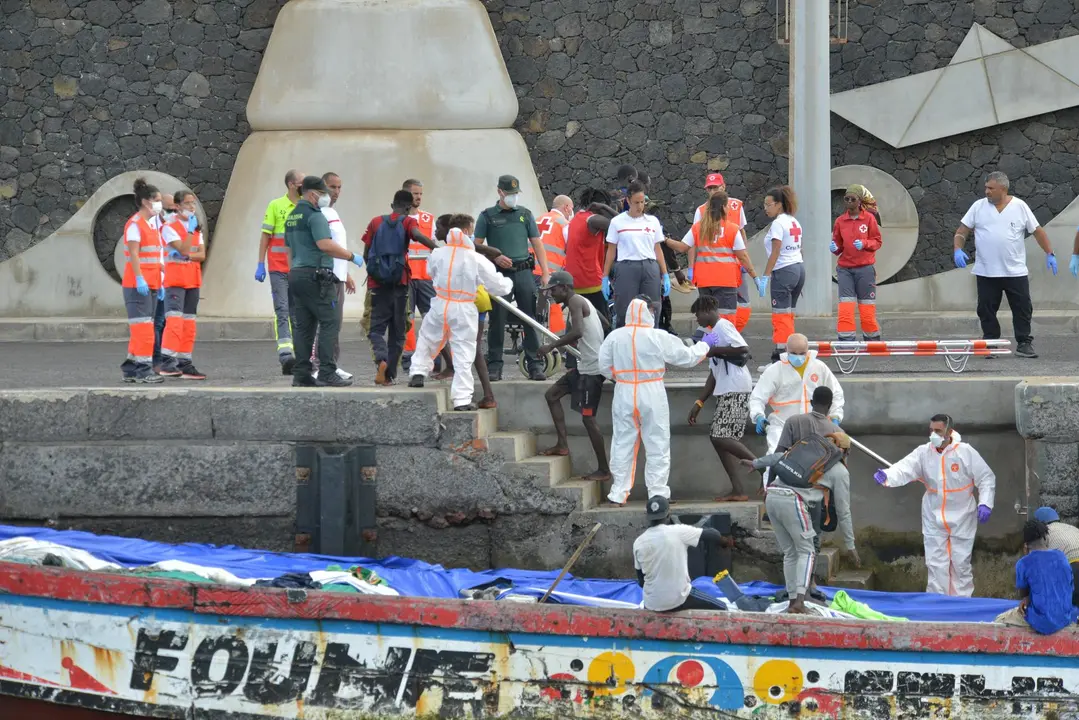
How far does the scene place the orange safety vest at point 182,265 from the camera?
41.3ft

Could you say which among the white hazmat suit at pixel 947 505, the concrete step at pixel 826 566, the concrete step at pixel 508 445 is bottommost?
the concrete step at pixel 826 566

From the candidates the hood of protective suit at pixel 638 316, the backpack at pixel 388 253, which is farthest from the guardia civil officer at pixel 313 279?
the hood of protective suit at pixel 638 316

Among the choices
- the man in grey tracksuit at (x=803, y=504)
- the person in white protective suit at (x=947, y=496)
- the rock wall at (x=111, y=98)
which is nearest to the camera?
the man in grey tracksuit at (x=803, y=504)

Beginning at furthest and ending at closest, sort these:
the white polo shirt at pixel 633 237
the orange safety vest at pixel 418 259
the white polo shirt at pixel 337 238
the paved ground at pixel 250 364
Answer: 1. the paved ground at pixel 250 364
2. the orange safety vest at pixel 418 259
3. the white polo shirt at pixel 633 237
4. the white polo shirt at pixel 337 238

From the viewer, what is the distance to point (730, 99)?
768 inches

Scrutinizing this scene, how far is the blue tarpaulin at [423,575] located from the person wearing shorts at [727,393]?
40.3 inches

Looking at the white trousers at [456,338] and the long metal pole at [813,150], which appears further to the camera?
the long metal pole at [813,150]

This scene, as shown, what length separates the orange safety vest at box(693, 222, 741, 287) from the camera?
41.1 ft

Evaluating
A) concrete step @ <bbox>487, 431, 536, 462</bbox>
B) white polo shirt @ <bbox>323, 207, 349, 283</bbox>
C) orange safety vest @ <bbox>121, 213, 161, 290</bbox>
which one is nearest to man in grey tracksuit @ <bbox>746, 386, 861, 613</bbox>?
concrete step @ <bbox>487, 431, 536, 462</bbox>

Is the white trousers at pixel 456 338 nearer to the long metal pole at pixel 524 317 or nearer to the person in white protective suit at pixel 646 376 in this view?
the long metal pole at pixel 524 317

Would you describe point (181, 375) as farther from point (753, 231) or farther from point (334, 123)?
point (753, 231)

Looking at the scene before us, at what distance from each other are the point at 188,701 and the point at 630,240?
4973 millimetres

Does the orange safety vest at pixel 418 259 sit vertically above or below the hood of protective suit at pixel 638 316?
above

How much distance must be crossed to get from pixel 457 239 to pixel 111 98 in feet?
36.2
